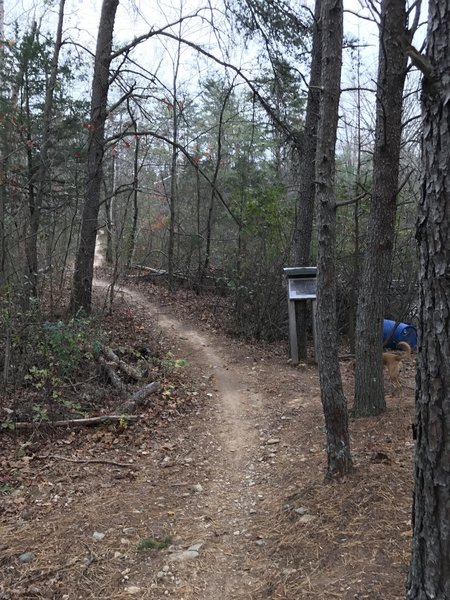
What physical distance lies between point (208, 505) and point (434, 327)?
3.16 m

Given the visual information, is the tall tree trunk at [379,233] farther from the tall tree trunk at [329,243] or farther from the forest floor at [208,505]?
the tall tree trunk at [329,243]

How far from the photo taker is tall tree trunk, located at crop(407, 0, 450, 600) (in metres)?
1.99

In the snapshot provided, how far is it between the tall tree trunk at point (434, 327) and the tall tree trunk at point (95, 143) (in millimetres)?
9733

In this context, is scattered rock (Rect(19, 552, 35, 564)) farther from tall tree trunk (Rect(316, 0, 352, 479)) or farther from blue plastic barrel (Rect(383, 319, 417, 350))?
blue plastic barrel (Rect(383, 319, 417, 350))

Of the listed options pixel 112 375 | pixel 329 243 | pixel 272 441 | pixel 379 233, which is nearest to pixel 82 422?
pixel 112 375

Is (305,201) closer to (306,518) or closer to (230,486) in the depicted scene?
(230,486)

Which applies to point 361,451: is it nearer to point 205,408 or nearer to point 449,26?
point 205,408

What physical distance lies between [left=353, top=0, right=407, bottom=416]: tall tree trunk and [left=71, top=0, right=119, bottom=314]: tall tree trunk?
7.00 metres

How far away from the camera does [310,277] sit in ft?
31.5

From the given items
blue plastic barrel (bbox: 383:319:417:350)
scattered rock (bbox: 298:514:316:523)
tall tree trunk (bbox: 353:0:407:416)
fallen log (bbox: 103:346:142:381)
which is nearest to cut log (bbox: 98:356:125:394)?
fallen log (bbox: 103:346:142:381)

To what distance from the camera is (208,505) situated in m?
4.49

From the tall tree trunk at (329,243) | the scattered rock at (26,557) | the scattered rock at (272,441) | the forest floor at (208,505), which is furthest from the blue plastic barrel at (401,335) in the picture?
the scattered rock at (26,557)

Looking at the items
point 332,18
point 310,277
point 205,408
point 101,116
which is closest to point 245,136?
point 101,116

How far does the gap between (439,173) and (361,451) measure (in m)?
3.55
